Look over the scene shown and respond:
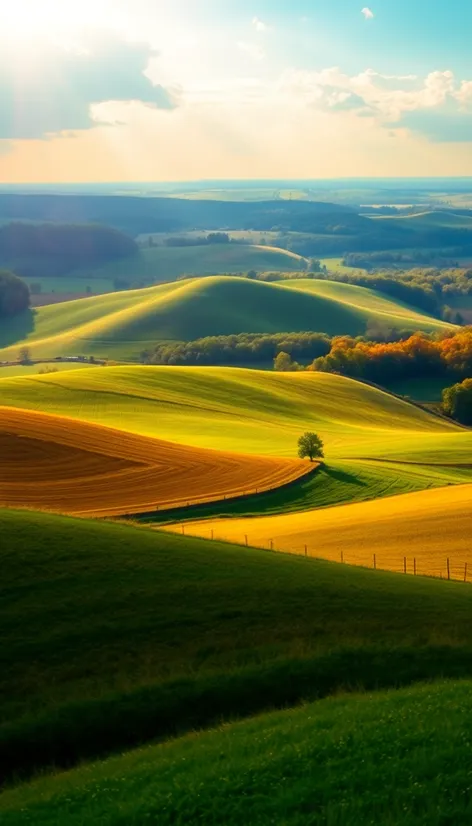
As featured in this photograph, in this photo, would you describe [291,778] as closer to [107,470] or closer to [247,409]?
[107,470]

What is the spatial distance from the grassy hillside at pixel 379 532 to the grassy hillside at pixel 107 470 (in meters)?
4.70

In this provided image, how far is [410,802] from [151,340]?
164 meters

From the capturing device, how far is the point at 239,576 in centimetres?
2311

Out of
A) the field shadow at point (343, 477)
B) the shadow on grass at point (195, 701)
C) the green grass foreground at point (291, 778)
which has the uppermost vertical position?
the green grass foreground at point (291, 778)

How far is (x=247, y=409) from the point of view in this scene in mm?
91188

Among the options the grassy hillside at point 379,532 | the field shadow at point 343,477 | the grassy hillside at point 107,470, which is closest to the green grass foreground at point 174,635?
the grassy hillside at point 379,532

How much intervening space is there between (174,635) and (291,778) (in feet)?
23.3

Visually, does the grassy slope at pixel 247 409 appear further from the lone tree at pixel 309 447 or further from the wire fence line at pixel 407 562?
the wire fence line at pixel 407 562

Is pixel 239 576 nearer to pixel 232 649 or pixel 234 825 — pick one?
pixel 232 649

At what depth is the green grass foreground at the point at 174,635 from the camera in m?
16.7

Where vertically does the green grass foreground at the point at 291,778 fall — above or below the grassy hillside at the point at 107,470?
above

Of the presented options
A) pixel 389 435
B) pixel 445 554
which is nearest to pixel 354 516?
pixel 445 554

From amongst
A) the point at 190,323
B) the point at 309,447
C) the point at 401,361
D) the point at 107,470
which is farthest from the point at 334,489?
the point at 190,323

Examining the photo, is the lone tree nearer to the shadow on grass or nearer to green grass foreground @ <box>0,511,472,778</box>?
green grass foreground @ <box>0,511,472,778</box>
